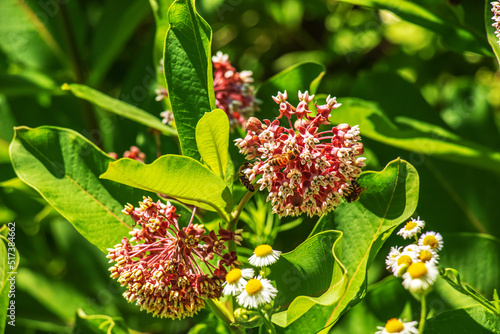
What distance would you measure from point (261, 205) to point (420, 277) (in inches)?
36.3

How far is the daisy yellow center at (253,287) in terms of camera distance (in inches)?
62.4

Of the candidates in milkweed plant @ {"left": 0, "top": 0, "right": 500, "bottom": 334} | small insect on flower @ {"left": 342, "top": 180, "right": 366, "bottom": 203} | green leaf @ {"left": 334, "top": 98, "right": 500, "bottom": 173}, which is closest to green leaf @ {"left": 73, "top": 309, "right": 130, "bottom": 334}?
milkweed plant @ {"left": 0, "top": 0, "right": 500, "bottom": 334}

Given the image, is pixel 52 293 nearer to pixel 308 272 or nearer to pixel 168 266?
pixel 168 266

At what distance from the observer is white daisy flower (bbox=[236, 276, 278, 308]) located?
1574 millimetres

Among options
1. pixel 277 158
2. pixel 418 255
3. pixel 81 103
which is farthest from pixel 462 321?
pixel 81 103

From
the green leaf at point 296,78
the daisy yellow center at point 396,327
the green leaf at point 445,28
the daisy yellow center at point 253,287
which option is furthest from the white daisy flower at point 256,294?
the green leaf at point 445,28

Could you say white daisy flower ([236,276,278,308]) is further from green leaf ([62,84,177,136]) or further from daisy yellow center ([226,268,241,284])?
green leaf ([62,84,177,136])

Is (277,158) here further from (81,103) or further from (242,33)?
(242,33)

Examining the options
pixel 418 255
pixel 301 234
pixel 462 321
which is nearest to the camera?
pixel 418 255

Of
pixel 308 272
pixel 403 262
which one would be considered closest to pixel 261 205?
pixel 308 272

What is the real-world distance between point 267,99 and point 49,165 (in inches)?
37.8

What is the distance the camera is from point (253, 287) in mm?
1589

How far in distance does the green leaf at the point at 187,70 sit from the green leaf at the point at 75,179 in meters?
0.39

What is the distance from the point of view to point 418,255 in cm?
160
